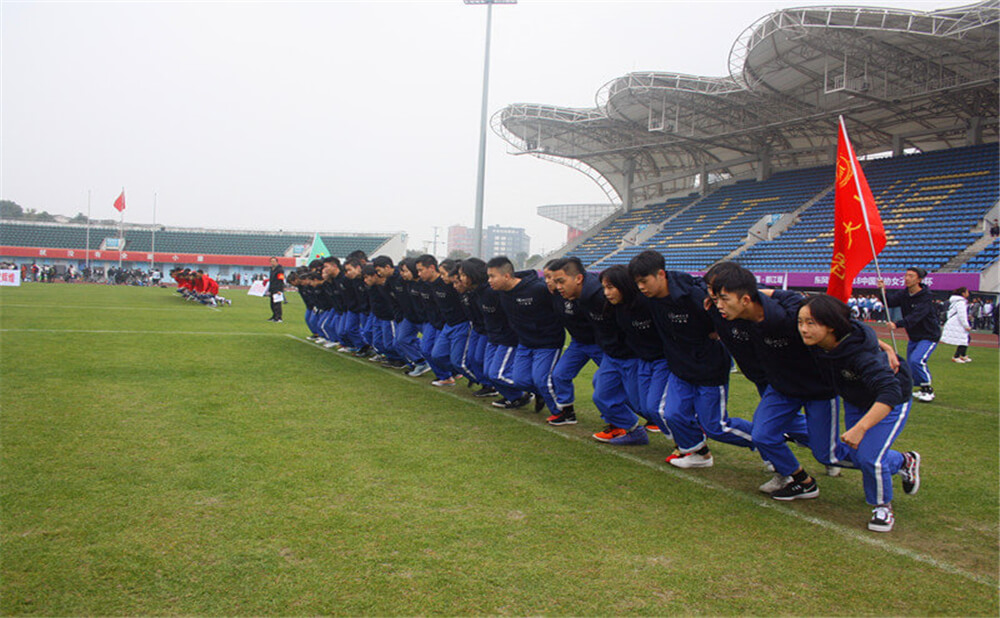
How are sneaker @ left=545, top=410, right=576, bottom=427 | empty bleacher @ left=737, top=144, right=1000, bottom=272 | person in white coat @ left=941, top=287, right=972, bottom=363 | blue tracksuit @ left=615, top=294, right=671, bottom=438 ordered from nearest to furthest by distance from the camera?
blue tracksuit @ left=615, top=294, right=671, bottom=438 → sneaker @ left=545, top=410, right=576, bottom=427 → person in white coat @ left=941, top=287, right=972, bottom=363 → empty bleacher @ left=737, top=144, right=1000, bottom=272

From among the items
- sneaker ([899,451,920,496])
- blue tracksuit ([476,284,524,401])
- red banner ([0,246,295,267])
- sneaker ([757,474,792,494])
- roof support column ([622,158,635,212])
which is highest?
roof support column ([622,158,635,212])

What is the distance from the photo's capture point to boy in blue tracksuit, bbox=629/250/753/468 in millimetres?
4922

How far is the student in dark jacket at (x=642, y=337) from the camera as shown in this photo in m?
5.33

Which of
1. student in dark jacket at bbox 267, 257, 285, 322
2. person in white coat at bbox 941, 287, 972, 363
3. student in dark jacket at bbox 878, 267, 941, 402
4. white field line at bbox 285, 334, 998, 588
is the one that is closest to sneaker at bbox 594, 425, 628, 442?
white field line at bbox 285, 334, 998, 588

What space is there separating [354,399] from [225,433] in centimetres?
205

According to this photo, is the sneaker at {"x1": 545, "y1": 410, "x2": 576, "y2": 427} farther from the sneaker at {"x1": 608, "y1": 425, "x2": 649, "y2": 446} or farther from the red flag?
the red flag

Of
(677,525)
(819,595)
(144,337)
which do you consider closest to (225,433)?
(677,525)

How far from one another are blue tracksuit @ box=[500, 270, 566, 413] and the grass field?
1.37 ft

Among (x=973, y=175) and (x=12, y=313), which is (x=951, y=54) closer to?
(x=973, y=175)

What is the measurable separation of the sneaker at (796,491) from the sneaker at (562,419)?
253cm

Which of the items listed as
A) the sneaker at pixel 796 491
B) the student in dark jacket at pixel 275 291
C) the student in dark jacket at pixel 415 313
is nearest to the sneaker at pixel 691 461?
the sneaker at pixel 796 491

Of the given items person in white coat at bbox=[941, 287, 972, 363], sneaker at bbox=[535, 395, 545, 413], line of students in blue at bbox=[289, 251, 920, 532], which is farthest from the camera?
person in white coat at bbox=[941, 287, 972, 363]

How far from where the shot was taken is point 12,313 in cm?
1584

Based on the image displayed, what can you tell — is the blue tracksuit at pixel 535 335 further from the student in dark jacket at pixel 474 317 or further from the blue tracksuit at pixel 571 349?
the student in dark jacket at pixel 474 317
